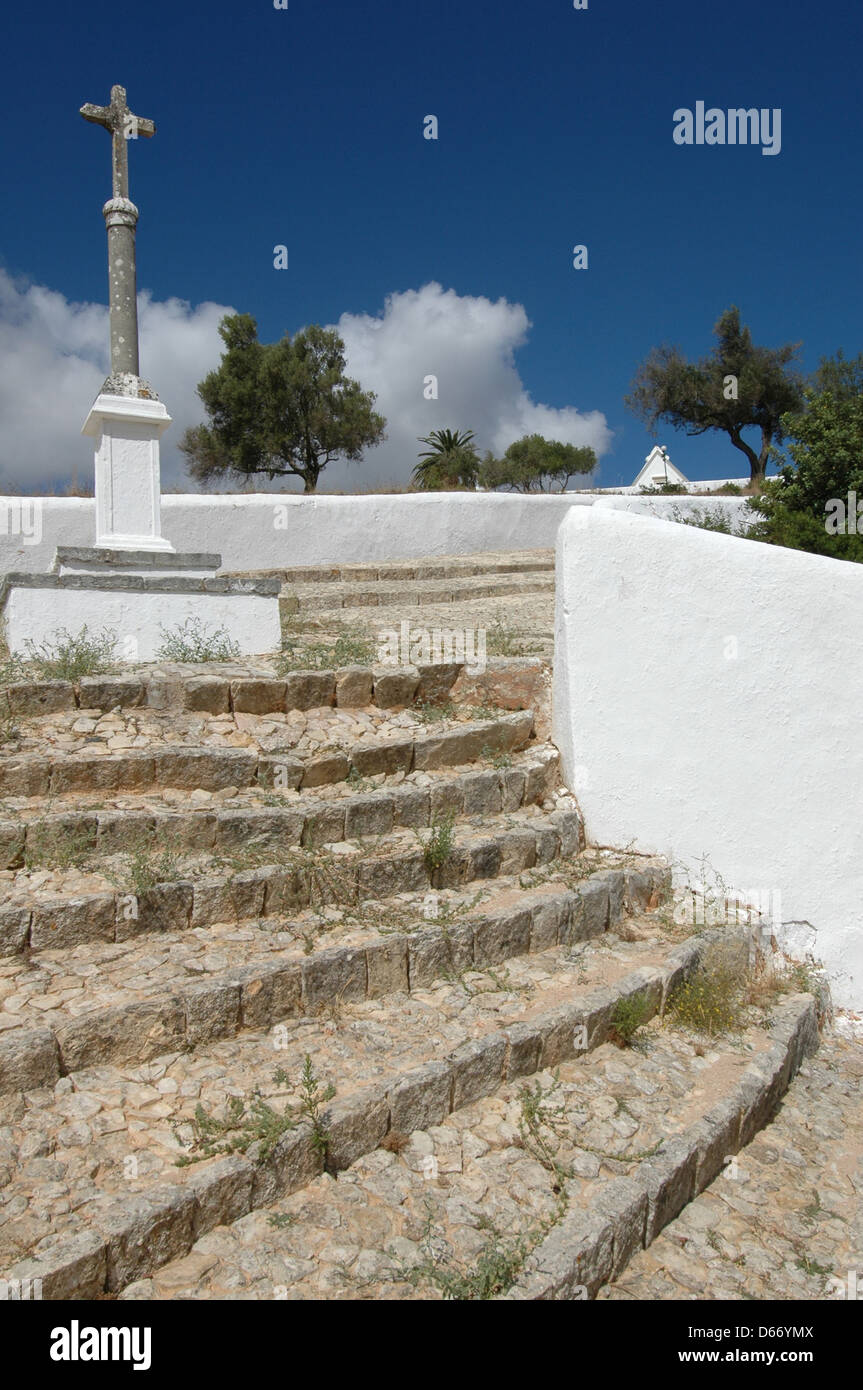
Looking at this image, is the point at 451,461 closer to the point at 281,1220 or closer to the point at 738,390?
the point at 738,390

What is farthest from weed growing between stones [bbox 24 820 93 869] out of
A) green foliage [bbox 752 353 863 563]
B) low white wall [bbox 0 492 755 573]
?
green foliage [bbox 752 353 863 563]

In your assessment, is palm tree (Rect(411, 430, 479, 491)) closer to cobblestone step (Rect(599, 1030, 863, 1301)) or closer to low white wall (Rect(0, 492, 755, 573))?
low white wall (Rect(0, 492, 755, 573))

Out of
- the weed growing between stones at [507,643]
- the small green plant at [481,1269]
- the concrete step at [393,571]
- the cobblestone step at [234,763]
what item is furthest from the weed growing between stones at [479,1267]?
the concrete step at [393,571]

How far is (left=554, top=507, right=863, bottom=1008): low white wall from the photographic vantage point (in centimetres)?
491

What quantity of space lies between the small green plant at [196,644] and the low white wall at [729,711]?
2700 mm

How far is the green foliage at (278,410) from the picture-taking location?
877 inches

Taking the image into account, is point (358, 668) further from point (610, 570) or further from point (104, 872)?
point (104, 872)

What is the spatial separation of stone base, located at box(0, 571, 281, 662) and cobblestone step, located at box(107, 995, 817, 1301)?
13.8ft

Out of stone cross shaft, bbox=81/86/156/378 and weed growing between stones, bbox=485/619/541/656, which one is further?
stone cross shaft, bbox=81/86/156/378

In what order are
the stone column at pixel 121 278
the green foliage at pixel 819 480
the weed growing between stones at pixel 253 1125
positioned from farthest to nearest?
the green foliage at pixel 819 480 < the stone column at pixel 121 278 < the weed growing between stones at pixel 253 1125

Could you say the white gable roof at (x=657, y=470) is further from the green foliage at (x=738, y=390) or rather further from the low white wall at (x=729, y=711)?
the low white wall at (x=729, y=711)
